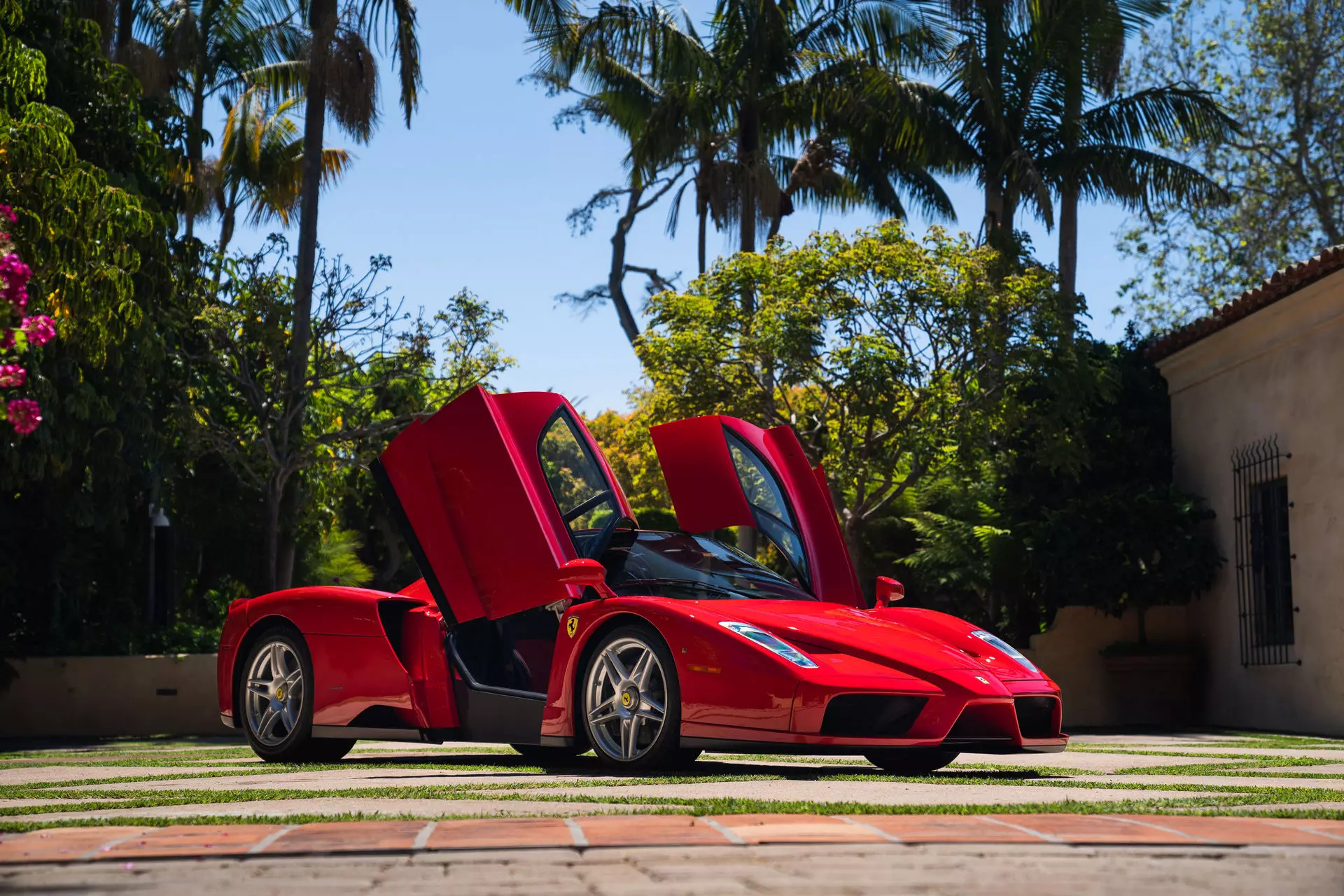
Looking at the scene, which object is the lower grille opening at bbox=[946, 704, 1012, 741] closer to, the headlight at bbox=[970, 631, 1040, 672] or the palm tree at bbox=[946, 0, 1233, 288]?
the headlight at bbox=[970, 631, 1040, 672]

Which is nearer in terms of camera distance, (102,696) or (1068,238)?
(102,696)

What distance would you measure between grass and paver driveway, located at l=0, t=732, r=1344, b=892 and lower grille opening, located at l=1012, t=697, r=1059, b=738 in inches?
8.5

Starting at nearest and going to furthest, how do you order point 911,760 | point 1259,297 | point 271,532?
point 911,760 → point 1259,297 → point 271,532

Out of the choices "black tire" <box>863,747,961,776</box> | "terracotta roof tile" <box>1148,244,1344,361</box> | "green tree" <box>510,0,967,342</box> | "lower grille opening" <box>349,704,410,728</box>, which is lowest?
"black tire" <box>863,747,961,776</box>

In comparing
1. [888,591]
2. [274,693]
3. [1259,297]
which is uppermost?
[1259,297]

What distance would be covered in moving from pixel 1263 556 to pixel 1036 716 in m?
8.95

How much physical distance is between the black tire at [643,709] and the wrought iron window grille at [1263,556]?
9.35m

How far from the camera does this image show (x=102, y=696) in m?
16.9

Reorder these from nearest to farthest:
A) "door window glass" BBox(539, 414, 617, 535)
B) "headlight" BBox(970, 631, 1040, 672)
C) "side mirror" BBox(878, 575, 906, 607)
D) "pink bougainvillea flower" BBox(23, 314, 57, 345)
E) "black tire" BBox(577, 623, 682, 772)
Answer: "pink bougainvillea flower" BBox(23, 314, 57, 345), "black tire" BBox(577, 623, 682, 772), "headlight" BBox(970, 631, 1040, 672), "door window glass" BBox(539, 414, 617, 535), "side mirror" BBox(878, 575, 906, 607)

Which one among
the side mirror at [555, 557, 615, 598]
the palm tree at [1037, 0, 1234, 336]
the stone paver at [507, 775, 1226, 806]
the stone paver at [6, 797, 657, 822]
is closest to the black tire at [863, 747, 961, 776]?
the stone paver at [507, 775, 1226, 806]

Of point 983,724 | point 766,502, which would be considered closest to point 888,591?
point 766,502

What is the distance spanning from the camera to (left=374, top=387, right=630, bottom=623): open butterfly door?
773cm

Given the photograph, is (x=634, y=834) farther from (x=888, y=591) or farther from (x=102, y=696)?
(x=102, y=696)

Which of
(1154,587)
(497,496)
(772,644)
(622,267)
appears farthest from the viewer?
(622,267)
